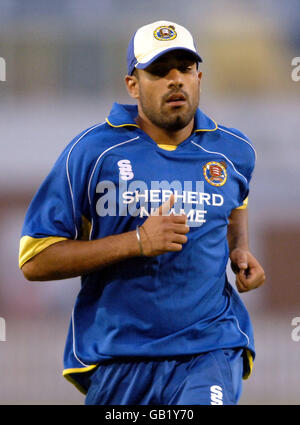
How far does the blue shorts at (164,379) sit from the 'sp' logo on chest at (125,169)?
623 mm

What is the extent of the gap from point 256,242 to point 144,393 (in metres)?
3.79

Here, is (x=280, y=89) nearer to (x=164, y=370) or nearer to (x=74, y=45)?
(x=74, y=45)

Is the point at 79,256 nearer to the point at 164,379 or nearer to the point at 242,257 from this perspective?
the point at 164,379

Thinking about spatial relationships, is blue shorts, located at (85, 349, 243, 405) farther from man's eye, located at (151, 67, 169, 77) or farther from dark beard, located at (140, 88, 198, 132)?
man's eye, located at (151, 67, 169, 77)

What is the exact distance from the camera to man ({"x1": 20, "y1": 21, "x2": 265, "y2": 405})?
2785 millimetres

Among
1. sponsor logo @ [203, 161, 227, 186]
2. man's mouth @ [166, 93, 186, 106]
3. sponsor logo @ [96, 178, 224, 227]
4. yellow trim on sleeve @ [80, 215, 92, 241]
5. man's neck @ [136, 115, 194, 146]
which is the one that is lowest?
yellow trim on sleeve @ [80, 215, 92, 241]

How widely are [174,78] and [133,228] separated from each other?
0.53 metres

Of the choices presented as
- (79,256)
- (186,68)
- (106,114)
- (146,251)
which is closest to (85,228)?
(79,256)

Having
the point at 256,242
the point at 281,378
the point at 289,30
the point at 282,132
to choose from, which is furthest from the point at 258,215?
the point at 289,30

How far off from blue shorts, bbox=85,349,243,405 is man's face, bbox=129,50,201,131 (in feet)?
2.67

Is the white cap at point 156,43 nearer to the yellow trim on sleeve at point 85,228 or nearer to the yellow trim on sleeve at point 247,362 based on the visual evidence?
the yellow trim on sleeve at point 85,228

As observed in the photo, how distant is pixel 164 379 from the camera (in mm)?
2781

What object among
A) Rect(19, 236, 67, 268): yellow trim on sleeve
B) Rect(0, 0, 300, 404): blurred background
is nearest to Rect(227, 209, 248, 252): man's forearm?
Rect(19, 236, 67, 268): yellow trim on sleeve

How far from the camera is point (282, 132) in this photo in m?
6.82
